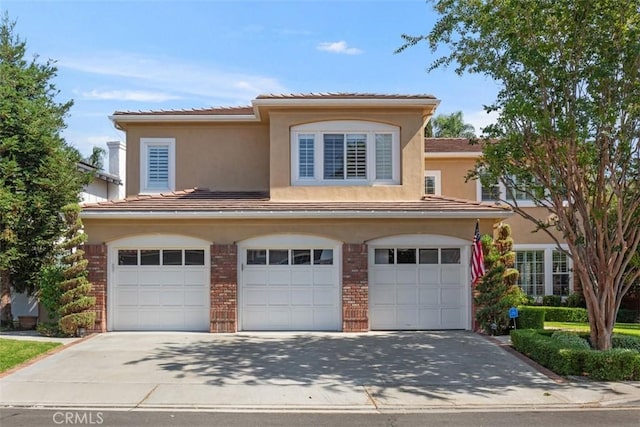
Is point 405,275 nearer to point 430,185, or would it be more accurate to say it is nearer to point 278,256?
point 278,256

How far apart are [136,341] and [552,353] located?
9677 millimetres

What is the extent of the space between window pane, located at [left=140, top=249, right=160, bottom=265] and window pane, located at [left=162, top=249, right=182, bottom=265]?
6.5 inches

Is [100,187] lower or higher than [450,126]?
lower

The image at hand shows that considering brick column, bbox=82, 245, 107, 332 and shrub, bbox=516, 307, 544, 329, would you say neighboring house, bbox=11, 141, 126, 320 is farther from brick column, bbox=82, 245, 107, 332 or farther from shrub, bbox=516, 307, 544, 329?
shrub, bbox=516, 307, 544, 329

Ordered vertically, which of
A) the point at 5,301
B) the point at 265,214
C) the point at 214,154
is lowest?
the point at 5,301

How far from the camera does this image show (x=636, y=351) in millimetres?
11500

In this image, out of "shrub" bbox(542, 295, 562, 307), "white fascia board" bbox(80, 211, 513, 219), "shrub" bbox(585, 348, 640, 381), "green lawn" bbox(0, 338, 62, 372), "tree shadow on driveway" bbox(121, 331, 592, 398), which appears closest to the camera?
"tree shadow on driveway" bbox(121, 331, 592, 398)

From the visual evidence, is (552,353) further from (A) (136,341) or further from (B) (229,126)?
(B) (229,126)

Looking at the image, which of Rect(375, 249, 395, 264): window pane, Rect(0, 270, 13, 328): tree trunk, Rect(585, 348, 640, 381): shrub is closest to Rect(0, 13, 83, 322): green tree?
Rect(0, 270, 13, 328): tree trunk

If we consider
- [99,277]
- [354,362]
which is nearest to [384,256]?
[354,362]

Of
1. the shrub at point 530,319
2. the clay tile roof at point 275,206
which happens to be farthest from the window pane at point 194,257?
the shrub at point 530,319

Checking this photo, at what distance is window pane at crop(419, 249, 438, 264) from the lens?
648 inches

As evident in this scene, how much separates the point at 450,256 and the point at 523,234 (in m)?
7.97

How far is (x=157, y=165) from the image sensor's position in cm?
1939
